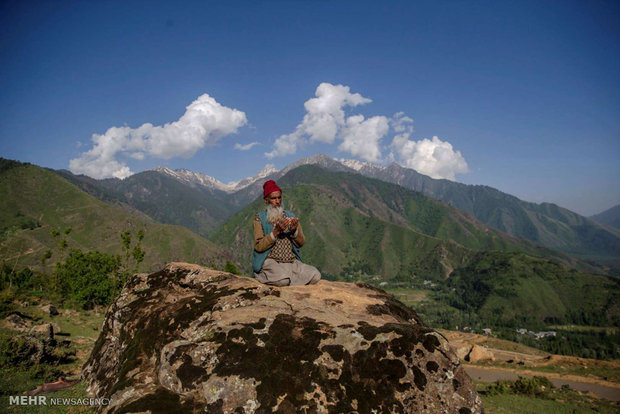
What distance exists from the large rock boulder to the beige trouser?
968 millimetres

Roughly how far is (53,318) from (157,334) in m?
18.7

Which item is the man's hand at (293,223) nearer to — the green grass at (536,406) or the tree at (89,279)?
the green grass at (536,406)

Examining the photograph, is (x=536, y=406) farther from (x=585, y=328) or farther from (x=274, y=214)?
(x=585, y=328)

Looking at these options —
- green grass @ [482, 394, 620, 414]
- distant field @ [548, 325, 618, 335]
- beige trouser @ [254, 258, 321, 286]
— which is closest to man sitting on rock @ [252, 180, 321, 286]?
beige trouser @ [254, 258, 321, 286]

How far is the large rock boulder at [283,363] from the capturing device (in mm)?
5047

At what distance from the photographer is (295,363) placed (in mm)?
5531

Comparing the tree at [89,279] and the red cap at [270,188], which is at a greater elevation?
the red cap at [270,188]

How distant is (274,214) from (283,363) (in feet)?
13.1

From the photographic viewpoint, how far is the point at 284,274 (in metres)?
8.54

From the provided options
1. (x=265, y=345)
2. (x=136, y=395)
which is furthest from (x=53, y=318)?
(x=265, y=345)

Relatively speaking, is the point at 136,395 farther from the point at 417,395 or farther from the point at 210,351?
the point at 417,395

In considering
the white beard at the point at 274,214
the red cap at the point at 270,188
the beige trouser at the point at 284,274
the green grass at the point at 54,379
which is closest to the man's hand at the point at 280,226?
the white beard at the point at 274,214

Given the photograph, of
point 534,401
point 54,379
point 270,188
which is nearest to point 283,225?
point 270,188

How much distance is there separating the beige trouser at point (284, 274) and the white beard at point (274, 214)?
1.09m
